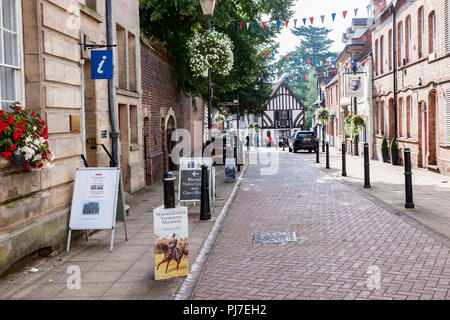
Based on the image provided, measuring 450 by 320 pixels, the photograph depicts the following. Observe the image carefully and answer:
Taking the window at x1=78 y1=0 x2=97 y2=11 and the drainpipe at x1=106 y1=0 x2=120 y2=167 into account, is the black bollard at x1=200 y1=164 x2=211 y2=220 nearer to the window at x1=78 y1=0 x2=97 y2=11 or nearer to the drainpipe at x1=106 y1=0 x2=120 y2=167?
the drainpipe at x1=106 y1=0 x2=120 y2=167

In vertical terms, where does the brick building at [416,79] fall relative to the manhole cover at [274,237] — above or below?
above

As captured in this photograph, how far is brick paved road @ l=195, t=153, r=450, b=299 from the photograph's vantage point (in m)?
5.08

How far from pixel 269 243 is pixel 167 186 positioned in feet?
7.62

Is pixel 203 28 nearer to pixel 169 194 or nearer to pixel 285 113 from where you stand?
pixel 169 194

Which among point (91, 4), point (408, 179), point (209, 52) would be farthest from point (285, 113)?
point (91, 4)

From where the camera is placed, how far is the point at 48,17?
6.85 metres

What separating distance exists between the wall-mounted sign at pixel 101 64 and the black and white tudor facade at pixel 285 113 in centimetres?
5308

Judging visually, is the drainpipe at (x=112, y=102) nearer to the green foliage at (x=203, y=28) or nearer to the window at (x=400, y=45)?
the green foliage at (x=203, y=28)

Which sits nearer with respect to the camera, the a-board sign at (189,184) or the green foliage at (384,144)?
the a-board sign at (189,184)

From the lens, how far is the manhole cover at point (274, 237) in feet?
24.7

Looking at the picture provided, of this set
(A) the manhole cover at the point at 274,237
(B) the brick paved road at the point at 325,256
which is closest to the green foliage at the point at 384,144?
(B) the brick paved road at the point at 325,256

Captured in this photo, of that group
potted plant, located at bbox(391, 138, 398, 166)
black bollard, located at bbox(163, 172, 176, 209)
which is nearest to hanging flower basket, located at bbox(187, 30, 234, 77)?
black bollard, located at bbox(163, 172, 176, 209)

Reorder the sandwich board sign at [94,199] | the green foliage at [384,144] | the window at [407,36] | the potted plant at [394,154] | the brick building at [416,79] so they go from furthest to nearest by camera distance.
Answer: the green foliage at [384,144], the potted plant at [394,154], the window at [407,36], the brick building at [416,79], the sandwich board sign at [94,199]
